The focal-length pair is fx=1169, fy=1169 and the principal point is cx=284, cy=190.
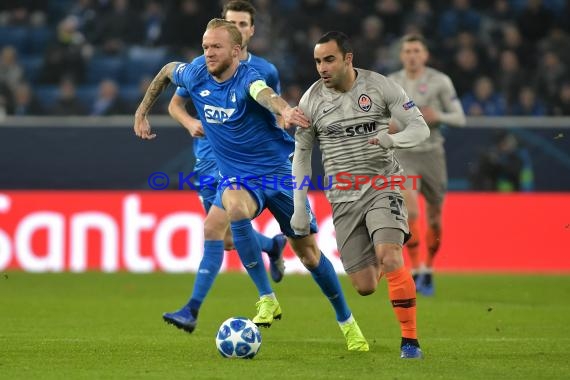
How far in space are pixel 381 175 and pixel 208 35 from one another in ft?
5.44

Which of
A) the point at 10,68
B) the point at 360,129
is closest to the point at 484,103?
the point at 10,68

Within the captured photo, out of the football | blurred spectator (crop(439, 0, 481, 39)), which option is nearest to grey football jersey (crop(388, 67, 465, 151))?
the football

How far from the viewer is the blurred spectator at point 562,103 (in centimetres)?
1648

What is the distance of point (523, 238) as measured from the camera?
49.5 feet

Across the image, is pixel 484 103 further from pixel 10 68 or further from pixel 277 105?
pixel 277 105

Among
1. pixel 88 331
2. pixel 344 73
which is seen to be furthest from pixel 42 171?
pixel 344 73

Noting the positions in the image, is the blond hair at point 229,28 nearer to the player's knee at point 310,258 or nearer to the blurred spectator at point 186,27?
the player's knee at point 310,258

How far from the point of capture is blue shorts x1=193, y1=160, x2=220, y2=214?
32.6 feet

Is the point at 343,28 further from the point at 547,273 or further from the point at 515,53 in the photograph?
the point at 547,273

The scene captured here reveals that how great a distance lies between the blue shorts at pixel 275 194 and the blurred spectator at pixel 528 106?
8.73 metres

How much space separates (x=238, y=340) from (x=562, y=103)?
10329mm

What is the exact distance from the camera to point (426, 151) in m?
12.5

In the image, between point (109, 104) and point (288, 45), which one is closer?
point (109, 104)

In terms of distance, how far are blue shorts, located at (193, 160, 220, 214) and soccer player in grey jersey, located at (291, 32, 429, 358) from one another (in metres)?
2.23
